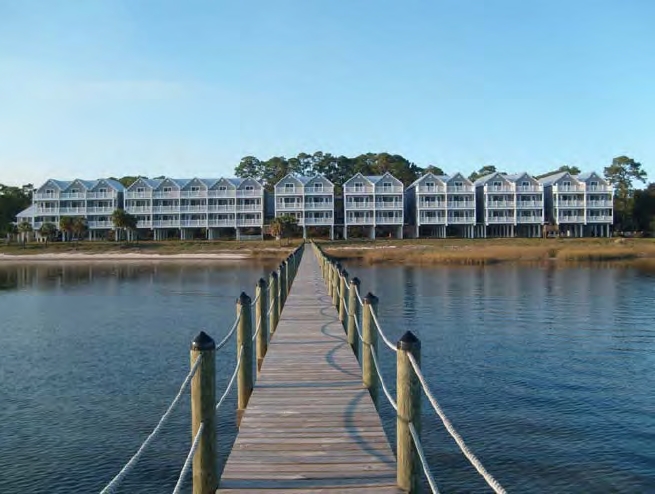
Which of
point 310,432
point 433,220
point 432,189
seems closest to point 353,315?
point 310,432

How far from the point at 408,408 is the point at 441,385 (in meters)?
11.2

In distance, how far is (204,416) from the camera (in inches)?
234

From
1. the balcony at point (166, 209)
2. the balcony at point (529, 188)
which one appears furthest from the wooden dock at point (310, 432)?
the balcony at point (529, 188)

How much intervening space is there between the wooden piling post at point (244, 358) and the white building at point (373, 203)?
3223 inches

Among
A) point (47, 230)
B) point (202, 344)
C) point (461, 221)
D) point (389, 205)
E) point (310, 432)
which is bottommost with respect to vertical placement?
point (310, 432)

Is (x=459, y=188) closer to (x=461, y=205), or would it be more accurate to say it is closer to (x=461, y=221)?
(x=461, y=205)

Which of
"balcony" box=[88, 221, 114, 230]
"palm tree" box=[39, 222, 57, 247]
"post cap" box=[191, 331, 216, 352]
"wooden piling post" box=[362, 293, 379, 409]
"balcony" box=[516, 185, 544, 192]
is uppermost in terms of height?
"balcony" box=[516, 185, 544, 192]

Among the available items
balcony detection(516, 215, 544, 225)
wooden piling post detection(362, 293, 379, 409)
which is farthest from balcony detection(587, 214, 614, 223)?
wooden piling post detection(362, 293, 379, 409)

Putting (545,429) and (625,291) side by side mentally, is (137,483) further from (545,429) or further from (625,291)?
(625,291)

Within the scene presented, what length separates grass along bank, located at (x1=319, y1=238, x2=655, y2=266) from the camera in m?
68.7

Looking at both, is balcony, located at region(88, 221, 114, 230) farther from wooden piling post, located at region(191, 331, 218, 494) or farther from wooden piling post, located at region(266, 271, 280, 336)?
wooden piling post, located at region(191, 331, 218, 494)

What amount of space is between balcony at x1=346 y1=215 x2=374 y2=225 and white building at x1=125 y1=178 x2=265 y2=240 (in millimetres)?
13719

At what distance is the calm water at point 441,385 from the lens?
1119 cm

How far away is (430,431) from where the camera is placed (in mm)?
12938
